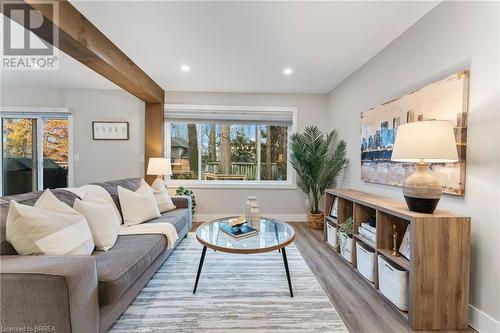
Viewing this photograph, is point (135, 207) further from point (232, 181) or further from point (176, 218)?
point (232, 181)

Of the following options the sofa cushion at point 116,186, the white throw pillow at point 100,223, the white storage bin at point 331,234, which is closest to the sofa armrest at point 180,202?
the sofa cushion at point 116,186

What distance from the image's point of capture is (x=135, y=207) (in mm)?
2406

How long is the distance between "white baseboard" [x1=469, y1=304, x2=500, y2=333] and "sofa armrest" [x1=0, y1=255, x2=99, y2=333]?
239 centimetres

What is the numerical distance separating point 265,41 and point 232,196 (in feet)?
8.61

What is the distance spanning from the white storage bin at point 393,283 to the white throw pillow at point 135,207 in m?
2.28

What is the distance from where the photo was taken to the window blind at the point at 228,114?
4.07 metres

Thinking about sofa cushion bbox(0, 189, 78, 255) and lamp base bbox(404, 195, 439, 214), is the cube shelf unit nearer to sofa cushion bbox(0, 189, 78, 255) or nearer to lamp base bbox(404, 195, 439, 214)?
lamp base bbox(404, 195, 439, 214)

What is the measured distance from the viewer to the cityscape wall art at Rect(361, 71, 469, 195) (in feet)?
5.29

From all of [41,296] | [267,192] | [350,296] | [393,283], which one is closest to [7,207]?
[41,296]

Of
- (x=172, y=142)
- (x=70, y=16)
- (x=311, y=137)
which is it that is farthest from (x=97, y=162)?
(x=311, y=137)

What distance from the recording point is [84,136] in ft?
13.3

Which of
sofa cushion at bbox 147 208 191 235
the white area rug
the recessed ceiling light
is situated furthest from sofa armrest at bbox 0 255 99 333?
the recessed ceiling light

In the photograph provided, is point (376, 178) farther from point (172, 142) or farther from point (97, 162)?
point (97, 162)

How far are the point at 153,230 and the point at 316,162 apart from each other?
8.45 ft
